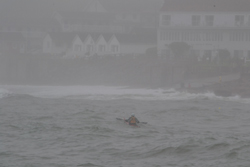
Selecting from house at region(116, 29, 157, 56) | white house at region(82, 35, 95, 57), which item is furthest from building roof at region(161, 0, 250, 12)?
white house at region(82, 35, 95, 57)

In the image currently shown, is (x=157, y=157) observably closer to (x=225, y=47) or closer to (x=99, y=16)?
(x=225, y=47)

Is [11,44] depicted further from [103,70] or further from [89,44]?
[103,70]

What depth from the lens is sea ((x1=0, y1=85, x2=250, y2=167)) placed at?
1841cm

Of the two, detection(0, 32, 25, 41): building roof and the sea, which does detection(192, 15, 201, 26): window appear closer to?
the sea

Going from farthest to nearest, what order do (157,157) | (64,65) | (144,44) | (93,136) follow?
1. (144,44)
2. (64,65)
3. (93,136)
4. (157,157)

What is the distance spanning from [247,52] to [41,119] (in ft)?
142

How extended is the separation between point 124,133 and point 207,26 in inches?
1736

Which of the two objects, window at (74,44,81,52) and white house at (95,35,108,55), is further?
window at (74,44,81,52)

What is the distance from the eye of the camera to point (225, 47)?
65.1 m

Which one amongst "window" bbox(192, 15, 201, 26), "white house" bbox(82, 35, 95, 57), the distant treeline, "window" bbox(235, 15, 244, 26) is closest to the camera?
the distant treeline

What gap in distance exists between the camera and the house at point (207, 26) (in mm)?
64312

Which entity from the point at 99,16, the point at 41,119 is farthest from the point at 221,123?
the point at 99,16

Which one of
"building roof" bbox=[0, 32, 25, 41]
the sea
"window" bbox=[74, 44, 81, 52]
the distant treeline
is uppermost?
"building roof" bbox=[0, 32, 25, 41]

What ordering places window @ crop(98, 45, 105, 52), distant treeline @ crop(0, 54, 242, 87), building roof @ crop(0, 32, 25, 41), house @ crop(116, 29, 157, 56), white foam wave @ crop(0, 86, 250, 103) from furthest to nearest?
building roof @ crop(0, 32, 25, 41) < window @ crop(98, 45, 105, 52) < house @ crop(116, 29, 157, 56) < distant treeline @ crop(0, 54, 242, 87) < white foam wave @ crop(0, 86, 250, 103)
